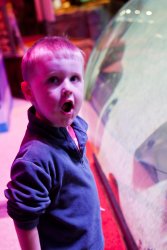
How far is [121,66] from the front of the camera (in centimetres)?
168

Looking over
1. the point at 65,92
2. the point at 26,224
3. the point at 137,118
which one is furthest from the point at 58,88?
the point at 137,118

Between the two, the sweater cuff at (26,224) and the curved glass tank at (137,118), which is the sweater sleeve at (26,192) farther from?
the curved glass tank at (137,118)

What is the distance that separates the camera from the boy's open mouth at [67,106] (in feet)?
2.24

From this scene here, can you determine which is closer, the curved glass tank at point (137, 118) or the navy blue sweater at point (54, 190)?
the navy blue sweater at point (54, 190)

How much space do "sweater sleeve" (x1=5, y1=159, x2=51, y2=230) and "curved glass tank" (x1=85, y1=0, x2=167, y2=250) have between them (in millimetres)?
467

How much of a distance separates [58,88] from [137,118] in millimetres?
646

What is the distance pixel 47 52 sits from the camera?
672mm

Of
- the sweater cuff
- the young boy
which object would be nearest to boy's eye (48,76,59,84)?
the young boy

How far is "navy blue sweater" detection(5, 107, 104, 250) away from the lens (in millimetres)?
668

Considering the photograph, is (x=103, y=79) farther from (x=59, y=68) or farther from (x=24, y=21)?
(x=24, y=21)

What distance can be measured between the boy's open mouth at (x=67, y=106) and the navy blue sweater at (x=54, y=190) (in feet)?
0.18

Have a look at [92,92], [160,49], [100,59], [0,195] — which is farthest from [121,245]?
[100,59]

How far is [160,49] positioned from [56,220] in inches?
33.0

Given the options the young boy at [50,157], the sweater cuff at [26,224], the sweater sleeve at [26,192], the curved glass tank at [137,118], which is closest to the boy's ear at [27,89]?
the young boy at [50,157]
